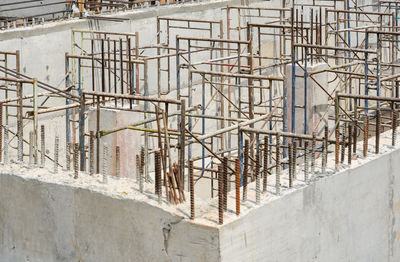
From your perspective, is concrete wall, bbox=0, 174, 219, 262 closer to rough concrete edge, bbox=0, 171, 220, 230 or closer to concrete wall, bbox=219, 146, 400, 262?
rough concrete edge, bbox=0, 171, 220, 230

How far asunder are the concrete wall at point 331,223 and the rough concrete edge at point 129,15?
969 cm

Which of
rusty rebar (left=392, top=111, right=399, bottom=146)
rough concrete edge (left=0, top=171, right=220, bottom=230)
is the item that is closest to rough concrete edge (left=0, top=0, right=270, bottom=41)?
rough concrete edge (left=0, top=171, right=220, bottom=230)

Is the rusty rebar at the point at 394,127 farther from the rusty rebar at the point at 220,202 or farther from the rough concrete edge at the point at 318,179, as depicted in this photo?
the rusty rebar at the point at 220,202

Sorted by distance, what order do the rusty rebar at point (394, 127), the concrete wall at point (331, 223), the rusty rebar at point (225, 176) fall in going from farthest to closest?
the rusty rebar at point (394, 127) → the concrete wall at point (331, 223) → the rusty rebar at point (225, 176)

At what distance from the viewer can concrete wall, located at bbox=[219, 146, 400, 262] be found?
10633 mm

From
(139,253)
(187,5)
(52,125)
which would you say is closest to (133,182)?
(139,253)

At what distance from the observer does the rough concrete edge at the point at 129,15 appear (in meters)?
20.2

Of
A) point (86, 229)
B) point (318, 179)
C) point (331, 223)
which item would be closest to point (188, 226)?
point (86, 229)

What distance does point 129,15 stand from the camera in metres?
23.9

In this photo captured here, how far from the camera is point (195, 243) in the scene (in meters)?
10.3

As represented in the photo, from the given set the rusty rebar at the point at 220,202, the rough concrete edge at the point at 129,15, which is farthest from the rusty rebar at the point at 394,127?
the rough concrete edge at the point at 129,15

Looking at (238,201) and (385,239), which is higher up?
(238,201)

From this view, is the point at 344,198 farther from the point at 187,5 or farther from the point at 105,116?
the point at 187,5

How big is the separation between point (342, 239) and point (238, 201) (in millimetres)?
2638
